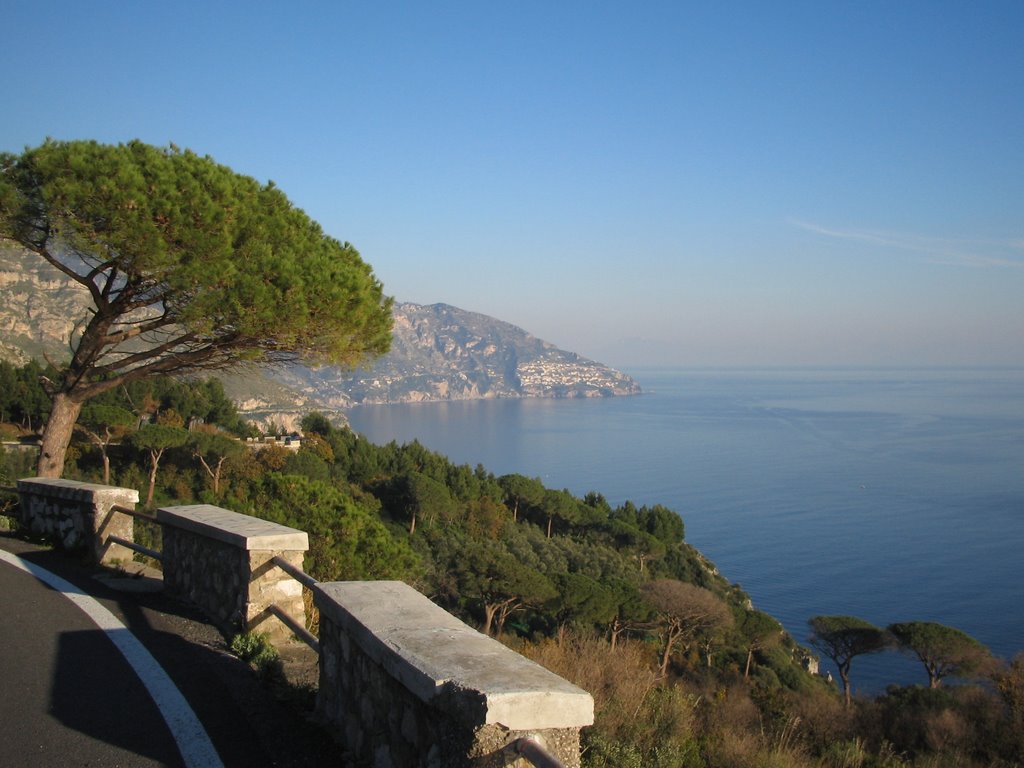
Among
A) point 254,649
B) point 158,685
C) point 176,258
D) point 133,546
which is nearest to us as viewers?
point 158,685

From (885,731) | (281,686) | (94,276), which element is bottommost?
(885,731)

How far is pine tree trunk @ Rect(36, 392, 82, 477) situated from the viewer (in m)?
8.93

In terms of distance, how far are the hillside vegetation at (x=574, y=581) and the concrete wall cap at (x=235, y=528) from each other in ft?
5.84

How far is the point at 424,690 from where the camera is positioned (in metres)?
2.21

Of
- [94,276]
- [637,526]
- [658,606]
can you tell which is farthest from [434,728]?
[637,526]

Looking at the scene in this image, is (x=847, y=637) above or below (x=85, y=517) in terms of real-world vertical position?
below

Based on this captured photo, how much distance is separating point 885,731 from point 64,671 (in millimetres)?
11204

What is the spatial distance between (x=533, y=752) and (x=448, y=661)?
487mm

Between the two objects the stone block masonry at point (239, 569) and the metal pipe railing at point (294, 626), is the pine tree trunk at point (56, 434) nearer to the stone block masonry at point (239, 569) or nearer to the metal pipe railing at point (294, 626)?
the stone block masonry at point (239, 569)

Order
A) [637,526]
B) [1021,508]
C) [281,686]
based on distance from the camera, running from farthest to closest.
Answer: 1. [1021,508]
2. [637,526]
3. [281,686]

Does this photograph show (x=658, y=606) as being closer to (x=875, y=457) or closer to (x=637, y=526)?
(x=637, y=526)

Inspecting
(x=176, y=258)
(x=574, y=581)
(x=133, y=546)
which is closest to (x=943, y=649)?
(x=574, y=581)

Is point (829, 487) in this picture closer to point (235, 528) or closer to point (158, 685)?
point (235, 528)

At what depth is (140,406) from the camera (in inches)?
1029
